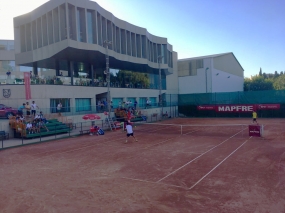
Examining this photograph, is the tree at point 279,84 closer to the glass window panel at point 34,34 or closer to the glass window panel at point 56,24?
the glass window panel at point 56,24

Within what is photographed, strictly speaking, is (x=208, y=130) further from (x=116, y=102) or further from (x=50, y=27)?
(x=50, y=27)

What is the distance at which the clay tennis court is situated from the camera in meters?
7.50

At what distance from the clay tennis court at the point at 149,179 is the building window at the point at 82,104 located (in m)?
16.6

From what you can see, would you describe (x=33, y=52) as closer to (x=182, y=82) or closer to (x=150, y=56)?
(x=150, y=56)

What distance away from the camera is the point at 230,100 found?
43.6 m

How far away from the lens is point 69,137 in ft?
77.1

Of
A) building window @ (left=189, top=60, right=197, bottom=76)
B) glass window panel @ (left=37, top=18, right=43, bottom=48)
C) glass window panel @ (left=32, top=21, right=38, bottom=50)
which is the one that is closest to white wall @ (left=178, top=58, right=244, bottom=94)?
building window @ (left=189, top=60, right=197, bottom=76)

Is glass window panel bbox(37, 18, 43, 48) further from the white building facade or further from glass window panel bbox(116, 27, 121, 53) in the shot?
the white building facade

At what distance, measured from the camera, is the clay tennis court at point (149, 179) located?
Answer: 295 inches

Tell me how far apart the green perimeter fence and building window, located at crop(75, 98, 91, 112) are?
19.6 metres

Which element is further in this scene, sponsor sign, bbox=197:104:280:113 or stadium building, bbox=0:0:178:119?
sponsor sign, bbox=197:104:280:113

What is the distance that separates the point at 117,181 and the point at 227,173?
460 centimetres

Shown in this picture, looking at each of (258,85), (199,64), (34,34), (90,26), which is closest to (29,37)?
(34,34)

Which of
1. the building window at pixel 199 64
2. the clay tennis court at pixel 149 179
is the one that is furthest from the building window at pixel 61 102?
the building window at pixel 199 64
